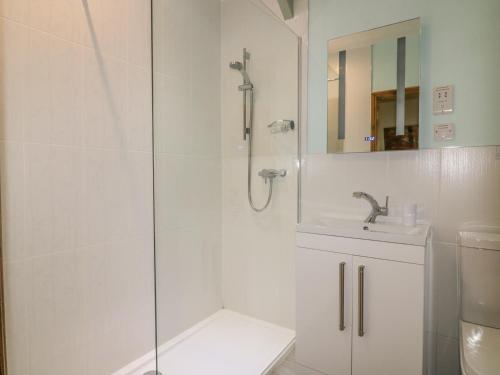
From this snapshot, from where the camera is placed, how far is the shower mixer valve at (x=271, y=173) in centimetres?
192

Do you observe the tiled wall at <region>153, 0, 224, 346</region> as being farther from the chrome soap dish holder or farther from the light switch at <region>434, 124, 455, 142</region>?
the light switch at <region>434, 124, 455, 142</region>

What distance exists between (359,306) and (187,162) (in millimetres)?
1202

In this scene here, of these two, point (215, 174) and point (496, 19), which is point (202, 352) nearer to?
point (215, 174)

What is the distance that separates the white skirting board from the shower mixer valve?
974 mm

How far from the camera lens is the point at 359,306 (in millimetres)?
1255

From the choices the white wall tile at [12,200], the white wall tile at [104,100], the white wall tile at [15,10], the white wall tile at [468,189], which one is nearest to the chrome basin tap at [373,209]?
the white wall tile at [468,189]

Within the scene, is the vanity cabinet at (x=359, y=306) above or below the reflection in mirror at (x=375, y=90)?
below

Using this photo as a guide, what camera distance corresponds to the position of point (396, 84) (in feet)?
4.93

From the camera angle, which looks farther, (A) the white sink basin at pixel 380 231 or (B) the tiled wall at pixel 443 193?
(B) the tiled wall at pixel 443 193

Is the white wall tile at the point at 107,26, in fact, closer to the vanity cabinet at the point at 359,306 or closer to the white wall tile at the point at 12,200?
the white wall tile at the point at 12,200

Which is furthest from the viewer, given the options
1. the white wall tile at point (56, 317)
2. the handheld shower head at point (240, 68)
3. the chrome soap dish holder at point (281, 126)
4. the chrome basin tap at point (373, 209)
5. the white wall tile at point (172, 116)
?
the handheld shower head at point (240, 68)

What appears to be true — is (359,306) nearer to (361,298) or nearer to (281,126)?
(361,298)

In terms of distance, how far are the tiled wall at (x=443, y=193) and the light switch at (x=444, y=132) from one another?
0.06 meters

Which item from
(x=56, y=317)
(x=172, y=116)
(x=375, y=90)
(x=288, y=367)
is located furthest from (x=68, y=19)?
(x=288, y=367)
